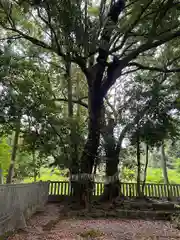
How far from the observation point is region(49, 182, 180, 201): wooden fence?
7.11 m

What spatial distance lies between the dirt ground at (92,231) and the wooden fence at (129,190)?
106 inches

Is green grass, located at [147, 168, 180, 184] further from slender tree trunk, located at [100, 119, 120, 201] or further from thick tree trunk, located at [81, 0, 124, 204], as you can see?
thick tree trunk, located at [81, 0, 124, 204]

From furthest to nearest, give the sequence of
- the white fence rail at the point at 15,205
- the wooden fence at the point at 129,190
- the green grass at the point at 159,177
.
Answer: the green grass at the point at 159,177 → the wooden fence at the point at 129,190 → the white fence rail at the point at 15,205

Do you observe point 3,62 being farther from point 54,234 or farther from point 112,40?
point 54,234

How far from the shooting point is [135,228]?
12.7ft

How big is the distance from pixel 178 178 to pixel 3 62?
43.0ft

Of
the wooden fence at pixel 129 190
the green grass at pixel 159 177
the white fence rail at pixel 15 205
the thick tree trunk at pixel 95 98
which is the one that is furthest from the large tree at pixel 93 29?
the green grass at pixel 159 177

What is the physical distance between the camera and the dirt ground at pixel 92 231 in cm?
319

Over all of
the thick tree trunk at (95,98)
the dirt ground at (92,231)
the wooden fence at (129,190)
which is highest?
the thick tree trunk at (95,98)

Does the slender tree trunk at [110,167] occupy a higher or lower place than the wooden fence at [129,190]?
higher

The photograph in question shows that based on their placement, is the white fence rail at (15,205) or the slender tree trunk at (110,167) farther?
the slender tree trunk at (110,167)

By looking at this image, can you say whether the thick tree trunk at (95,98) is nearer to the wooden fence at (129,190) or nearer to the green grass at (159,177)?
the wooden fence at (129,190)

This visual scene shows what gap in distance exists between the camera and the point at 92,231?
11.2 feet

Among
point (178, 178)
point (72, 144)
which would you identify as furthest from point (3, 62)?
point (178, 178)
